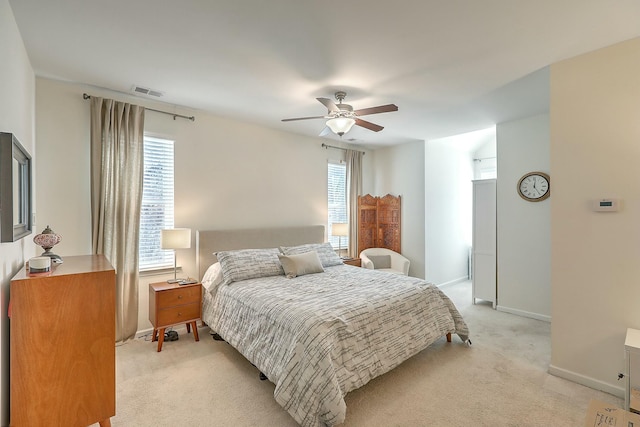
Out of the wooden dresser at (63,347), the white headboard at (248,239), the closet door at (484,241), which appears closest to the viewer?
the wooden dresser at (63,347)

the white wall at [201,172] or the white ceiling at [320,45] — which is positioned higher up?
the white ceiling at [320,45]

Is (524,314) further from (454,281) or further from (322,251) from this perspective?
(322,251)

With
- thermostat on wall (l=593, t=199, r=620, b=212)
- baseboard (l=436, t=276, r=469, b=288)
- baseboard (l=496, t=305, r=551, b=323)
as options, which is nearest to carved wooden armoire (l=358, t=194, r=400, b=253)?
baseboard (l=436, t=276, r=469, b=288)

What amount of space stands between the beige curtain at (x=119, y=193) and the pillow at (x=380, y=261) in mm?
3629

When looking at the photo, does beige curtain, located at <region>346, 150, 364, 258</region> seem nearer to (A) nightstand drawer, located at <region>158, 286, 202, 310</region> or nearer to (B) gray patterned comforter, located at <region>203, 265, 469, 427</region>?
(B) gray patterned comforter, located at <region>203, 265, 469, 427</region>

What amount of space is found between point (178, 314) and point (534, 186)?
483 cm

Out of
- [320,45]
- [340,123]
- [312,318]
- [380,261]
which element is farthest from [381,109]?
[380,261]

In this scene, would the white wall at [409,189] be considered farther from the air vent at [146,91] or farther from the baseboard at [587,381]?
the air vent at [146,91]

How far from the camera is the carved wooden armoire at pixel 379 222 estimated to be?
229 inches

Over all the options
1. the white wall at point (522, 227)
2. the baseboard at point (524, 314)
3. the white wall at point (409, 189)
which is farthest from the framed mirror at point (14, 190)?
the baseboard at point (524, 314)

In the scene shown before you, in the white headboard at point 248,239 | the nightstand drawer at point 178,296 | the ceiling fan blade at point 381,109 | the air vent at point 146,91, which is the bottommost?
the nightstand drawer at point 178,296

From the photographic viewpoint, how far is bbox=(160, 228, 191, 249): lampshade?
3.33m

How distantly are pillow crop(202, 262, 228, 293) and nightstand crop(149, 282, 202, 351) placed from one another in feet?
0.34

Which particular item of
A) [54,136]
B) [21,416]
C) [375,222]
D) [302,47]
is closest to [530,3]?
[302,47]
